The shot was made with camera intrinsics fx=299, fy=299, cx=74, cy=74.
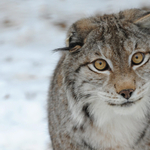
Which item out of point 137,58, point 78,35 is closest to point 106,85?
point 137,58

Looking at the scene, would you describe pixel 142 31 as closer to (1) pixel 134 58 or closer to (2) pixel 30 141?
(1) pixel 134 58

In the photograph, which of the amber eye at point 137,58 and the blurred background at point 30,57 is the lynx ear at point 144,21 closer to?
the amber eye at point 137,58

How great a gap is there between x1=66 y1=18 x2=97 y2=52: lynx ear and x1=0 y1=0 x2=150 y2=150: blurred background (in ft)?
Result: 3.61

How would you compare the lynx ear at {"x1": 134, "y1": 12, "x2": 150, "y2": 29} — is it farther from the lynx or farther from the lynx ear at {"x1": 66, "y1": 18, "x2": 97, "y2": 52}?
the lynx ear at {"x1": 66, "y1": 18, "x2": 97, "y2": 52}

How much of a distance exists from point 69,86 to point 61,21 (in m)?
3.49

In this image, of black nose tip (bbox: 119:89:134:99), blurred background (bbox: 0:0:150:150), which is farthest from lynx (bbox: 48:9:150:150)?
blurred background (bbox: 0:0:150:150)

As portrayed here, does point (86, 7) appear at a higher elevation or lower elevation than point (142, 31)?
lower

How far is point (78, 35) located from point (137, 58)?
1.76ft

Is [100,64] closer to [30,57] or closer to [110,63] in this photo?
[110,63]

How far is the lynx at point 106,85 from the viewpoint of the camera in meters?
2.41

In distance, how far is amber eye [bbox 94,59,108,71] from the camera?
2.44m

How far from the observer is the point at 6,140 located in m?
4.02

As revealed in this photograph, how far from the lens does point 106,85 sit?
2.43 metres

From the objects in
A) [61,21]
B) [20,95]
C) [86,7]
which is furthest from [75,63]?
[86,7]
